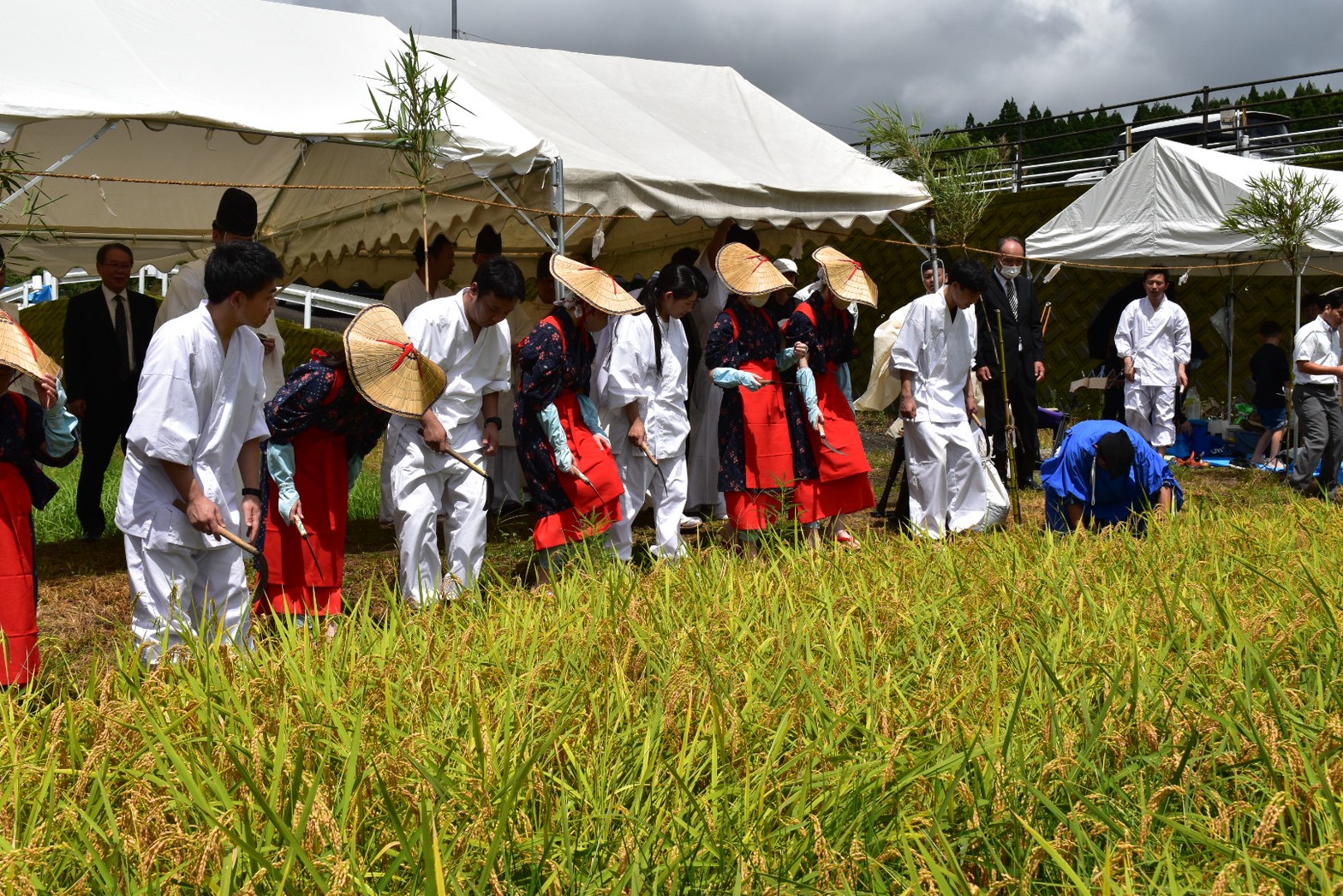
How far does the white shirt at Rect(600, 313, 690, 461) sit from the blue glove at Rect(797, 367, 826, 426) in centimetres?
58

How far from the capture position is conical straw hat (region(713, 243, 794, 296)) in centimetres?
587

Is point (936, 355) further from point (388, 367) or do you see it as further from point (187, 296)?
point (187, 296)

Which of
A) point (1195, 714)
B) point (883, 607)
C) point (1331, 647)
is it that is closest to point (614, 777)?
point (1195, 714)

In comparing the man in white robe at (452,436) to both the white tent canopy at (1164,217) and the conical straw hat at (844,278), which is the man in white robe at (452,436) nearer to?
the conical straw hat at (844,278)

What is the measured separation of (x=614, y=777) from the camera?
2148 millimetres

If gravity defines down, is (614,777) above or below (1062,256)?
below

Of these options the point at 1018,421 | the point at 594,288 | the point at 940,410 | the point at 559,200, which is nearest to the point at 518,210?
the point at 559,200

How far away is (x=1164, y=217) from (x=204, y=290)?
7.46 meters

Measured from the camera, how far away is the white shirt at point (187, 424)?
11.0 feet

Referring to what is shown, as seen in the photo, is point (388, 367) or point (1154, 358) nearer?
point (388, 367)

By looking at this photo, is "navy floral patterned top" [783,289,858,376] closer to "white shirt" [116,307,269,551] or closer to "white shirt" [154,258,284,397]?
"white shirt" [154,258,284,397]

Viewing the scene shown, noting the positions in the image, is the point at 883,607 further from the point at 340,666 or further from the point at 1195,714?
the point at 340,666

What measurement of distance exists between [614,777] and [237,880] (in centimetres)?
65

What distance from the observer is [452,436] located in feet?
15.7
